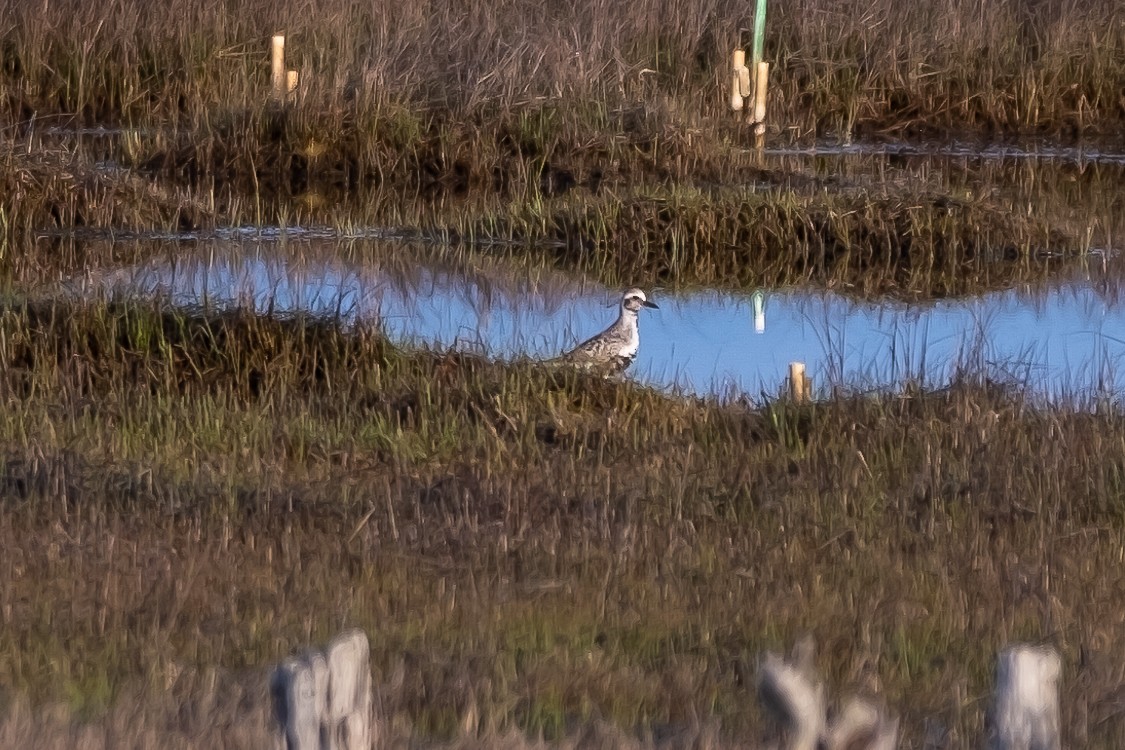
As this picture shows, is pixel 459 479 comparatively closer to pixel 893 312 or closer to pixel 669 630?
pixel 669 630

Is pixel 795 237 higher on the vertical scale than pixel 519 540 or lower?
lower

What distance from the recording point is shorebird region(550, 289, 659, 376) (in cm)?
802

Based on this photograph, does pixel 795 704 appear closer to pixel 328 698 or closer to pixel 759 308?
pixel 328 698

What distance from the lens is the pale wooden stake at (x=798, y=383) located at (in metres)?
7.51

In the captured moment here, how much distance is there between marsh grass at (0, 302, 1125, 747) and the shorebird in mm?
365

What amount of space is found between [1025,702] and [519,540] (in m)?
2.60

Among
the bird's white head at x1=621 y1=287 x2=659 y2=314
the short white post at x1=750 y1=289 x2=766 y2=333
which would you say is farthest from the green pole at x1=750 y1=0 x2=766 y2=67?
the bird's white head at x1=621 y1=287 x2=659 y2=314

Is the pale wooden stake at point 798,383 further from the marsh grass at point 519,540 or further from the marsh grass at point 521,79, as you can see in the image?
the marsh grass at point 521,79

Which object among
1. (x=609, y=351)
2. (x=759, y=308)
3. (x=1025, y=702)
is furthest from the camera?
(x=759, y=308)

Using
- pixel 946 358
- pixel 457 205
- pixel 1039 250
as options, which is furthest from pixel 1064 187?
pixel 946 358

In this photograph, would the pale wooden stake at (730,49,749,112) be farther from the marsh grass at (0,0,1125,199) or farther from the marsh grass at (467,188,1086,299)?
the marsh grass at (467,188,1086,299)

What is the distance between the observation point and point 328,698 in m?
3.11

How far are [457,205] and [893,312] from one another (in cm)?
391

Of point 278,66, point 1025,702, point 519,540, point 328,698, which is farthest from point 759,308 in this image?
point 328,698
